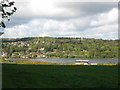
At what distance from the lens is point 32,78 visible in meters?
19.2

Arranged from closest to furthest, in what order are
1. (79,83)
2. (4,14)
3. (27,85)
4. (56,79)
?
(27,85), (79,83), (56,79), (4,14)

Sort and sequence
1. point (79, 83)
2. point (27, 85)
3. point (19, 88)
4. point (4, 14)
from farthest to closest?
1. point (4, 14)
2. point (79, 83)
3. point (27, 85)
4. point (19, 88)

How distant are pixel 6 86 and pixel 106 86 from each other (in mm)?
7939

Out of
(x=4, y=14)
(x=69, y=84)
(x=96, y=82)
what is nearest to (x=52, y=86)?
(x=69, y=84)

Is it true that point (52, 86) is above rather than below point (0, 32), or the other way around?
below

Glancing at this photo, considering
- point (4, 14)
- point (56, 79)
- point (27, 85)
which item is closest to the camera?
point (27, 85)

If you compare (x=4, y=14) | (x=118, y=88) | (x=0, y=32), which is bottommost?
(x=118, y=88)

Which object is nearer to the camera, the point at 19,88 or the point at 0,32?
the point at 19,88

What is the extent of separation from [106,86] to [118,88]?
97 cm

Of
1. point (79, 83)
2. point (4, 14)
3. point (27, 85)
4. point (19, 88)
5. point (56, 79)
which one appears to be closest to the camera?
point (19, 88)

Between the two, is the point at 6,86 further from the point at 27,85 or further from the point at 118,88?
the point at 118,88

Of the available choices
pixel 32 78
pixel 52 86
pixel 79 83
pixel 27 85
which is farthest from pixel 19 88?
pixel 79 83

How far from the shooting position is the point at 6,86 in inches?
626

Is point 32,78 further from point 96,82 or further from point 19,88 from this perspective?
point 96,82
